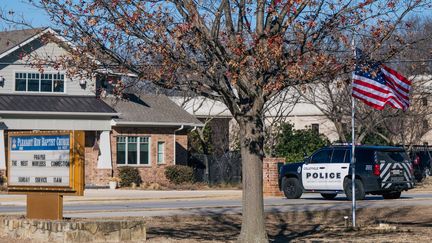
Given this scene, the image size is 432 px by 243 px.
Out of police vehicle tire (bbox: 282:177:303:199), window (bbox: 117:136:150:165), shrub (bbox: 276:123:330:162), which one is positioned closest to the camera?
police vehicle tire (bbox: 282:177:303:199)

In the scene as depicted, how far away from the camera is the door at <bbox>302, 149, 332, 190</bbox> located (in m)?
28.3

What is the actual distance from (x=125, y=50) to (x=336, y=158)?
15516 millimetres

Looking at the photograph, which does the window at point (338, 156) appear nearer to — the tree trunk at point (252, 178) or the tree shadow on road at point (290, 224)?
the tree shadow on road at point (290, 224)

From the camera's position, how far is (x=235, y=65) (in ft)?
40.3

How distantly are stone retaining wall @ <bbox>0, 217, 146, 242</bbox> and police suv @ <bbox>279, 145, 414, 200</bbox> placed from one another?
13.2m

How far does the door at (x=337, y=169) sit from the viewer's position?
90.6 feet

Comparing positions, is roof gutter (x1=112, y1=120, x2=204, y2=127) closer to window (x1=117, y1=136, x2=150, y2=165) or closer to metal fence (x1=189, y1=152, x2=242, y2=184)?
window (x1=117, y1=136, x2=150, y2=165)

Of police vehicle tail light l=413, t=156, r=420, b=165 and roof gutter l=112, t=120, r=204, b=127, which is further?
police vehicle tail light l=413, t=156, r=420, b=165

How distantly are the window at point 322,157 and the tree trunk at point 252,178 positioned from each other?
1456 cm

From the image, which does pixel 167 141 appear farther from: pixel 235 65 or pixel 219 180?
pixel 235 65

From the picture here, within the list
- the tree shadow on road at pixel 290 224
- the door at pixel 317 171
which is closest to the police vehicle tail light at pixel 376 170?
the door at pixel 317 171

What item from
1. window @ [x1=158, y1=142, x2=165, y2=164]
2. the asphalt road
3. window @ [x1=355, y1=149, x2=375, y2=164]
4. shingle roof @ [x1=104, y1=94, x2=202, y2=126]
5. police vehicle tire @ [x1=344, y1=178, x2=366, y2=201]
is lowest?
the asphalt road

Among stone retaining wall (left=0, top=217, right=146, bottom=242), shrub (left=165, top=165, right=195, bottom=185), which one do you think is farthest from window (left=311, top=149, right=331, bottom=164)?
shrub (left=165, top=165, right=195, bottom=185)

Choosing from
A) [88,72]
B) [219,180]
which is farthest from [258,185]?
A: [219,180]
